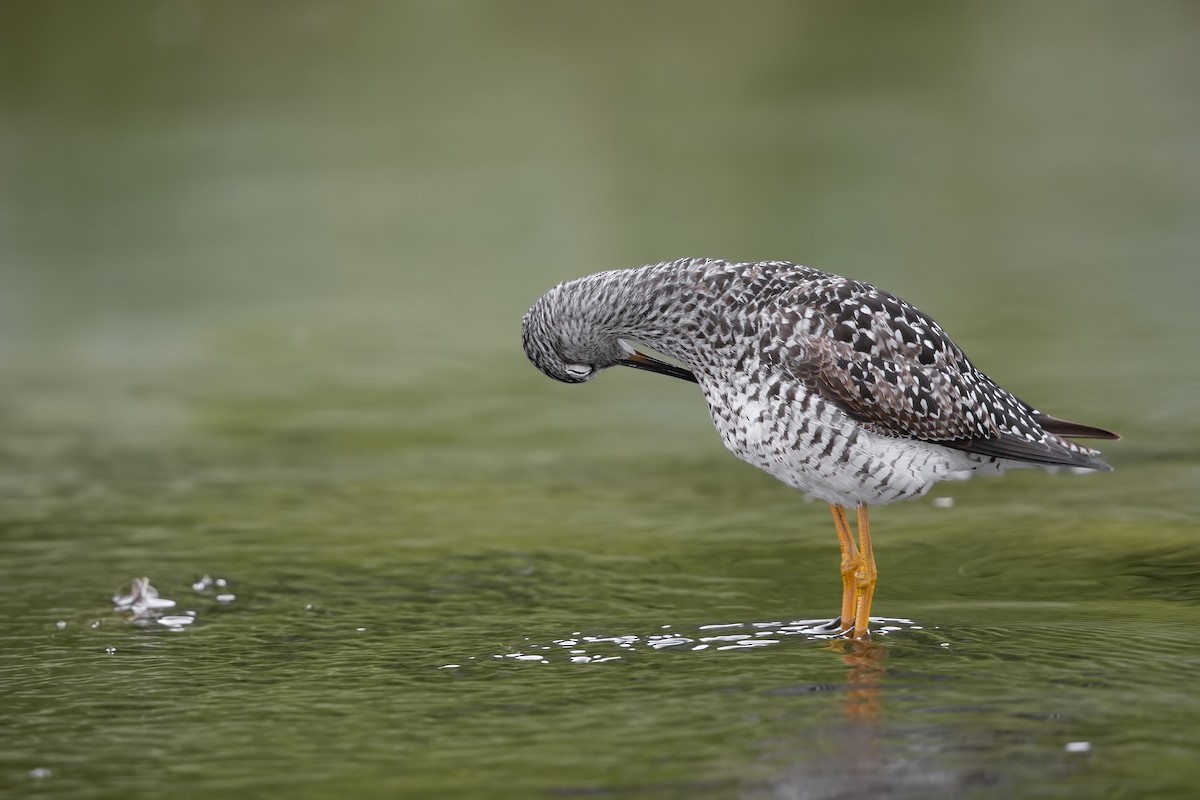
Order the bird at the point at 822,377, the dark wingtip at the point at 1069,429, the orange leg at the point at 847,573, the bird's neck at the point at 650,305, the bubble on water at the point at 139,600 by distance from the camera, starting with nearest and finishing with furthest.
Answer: the bird at the point at 822,377, the orange leg at the point at 847,573, the bird's neck at the point at 650,305, the dark wingtip at the point at 1069,429, the bubble on water at the point at 139,600

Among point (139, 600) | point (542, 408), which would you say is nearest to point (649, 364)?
point (139, 600)

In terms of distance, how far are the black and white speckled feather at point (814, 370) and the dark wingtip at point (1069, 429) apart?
0.03ft

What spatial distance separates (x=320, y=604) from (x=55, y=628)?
1520 millimetres

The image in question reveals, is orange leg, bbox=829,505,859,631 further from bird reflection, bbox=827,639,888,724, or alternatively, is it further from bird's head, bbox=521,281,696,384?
bird's head, bbox=521,281,696,384

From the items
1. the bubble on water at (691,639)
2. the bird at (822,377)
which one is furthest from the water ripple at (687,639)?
the bird at (822,377)

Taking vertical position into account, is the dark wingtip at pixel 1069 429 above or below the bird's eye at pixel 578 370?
below

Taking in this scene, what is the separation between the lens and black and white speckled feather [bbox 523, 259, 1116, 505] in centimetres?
883

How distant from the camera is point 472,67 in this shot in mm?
26047

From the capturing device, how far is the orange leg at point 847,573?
360 inches

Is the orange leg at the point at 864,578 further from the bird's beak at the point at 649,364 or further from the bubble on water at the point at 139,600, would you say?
the bubble on water at the point at 139,600

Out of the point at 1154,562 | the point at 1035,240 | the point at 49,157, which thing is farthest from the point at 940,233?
the point at 49,157

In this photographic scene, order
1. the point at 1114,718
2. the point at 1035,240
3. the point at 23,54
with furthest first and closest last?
the point at 23,54 < the point at 1035,240 < the point at 1114,718

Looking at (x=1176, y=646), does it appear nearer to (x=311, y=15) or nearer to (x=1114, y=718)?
(x=1114, y=718)

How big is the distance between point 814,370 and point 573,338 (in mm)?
1451
